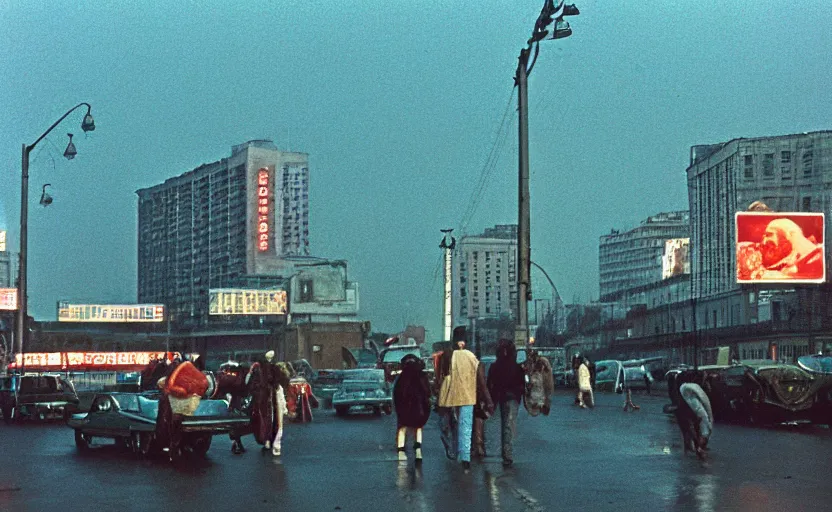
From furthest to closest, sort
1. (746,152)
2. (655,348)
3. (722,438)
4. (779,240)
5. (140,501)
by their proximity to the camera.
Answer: (746,152) → (655,348) → (779,240) → (722,438) → (140,501)

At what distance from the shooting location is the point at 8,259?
192 metres

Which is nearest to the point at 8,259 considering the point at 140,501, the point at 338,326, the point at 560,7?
the point at 338,326

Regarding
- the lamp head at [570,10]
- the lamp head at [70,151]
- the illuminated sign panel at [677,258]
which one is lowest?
the lamp head at [70,151]

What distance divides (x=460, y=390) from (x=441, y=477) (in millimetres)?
1792

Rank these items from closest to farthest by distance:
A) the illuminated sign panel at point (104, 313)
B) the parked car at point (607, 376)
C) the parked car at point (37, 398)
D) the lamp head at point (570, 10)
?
the lamp head at point (570, 10), the parked car at point (37, 398), the parked car at point (607, 376), the illuminated sign panel at point (104, 313)

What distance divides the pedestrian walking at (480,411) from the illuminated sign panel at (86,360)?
27127mm

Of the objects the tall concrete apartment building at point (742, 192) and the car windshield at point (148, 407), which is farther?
the tall concrete apartment building at point (742, 192)

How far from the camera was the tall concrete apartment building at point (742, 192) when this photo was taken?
10500cm

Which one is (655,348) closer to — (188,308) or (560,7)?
(560,7)

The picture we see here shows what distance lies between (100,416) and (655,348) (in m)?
89.2

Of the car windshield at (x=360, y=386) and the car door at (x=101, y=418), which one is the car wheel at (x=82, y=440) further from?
the car windshield at (x=360, y=386)

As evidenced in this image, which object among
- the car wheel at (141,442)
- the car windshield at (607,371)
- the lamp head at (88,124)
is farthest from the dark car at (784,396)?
the car windshield at (607,371)

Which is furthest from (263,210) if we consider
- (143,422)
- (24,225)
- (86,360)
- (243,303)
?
(143,422)

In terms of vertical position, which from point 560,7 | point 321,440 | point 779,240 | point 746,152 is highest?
point 746,152
